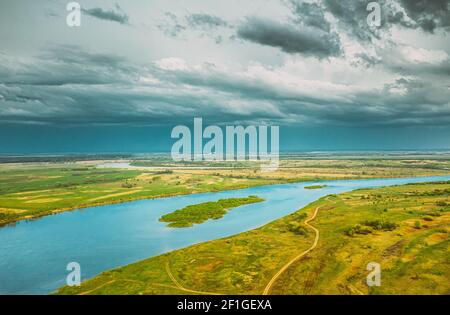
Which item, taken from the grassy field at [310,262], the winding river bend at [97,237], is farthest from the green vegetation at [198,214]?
the grassy field at [310,262]

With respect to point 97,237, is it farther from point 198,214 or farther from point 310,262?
point 310,262

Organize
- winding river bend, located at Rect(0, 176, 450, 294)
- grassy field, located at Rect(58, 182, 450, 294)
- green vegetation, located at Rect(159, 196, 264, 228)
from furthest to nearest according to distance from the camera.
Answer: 1. green vegetation, located at Rect(159, 196, 264, 228)
2. winding river bend, located at Rect(0, 176, 450, 294)
3. grassy field, located at Rect(58, 182, 450, 294)

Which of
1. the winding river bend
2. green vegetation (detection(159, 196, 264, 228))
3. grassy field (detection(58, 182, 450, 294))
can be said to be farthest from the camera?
green vegetation (detection(159, 196, 264, 228))

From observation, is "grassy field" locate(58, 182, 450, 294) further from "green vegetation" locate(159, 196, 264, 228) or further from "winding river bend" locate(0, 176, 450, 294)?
"green vegetation" locate(159, 196, 264, 228)

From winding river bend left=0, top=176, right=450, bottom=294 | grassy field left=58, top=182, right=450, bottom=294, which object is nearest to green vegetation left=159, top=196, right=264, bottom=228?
winding river bend left=0, top=176, right=450, bottom=294
